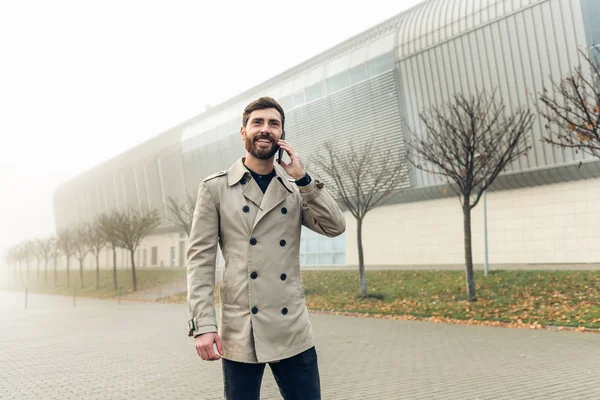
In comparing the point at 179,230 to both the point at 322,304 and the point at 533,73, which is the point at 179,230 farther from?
the point at 533,73

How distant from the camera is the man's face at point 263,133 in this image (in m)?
2.54

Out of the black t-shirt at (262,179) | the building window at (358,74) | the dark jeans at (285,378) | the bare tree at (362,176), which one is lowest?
the dark jeans at (285,378)

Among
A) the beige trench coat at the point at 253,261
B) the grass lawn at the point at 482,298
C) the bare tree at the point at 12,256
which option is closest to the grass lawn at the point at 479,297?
the grass lawn at the point at 482,298

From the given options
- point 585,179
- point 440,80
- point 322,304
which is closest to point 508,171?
point 585,179

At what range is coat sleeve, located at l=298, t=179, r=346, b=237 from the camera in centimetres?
253

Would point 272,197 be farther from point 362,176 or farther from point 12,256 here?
point 12,256

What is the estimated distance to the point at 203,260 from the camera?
2.53 metres

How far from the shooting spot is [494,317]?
43.7 feet

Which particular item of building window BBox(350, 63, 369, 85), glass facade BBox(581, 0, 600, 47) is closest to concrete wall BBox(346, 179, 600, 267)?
glass facade BBox(581, 0, 600, 47)

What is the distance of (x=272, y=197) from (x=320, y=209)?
240 mm

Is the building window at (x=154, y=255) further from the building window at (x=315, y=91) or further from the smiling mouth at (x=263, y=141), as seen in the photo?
the smiling mouth at (x=263, y=141)

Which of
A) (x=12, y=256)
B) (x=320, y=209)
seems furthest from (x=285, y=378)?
(x=12, y=256)

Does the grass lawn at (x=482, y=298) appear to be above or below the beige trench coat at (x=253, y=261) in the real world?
below

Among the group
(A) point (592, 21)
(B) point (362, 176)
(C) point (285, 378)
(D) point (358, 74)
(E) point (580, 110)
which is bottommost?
(C) point (285, 378)
